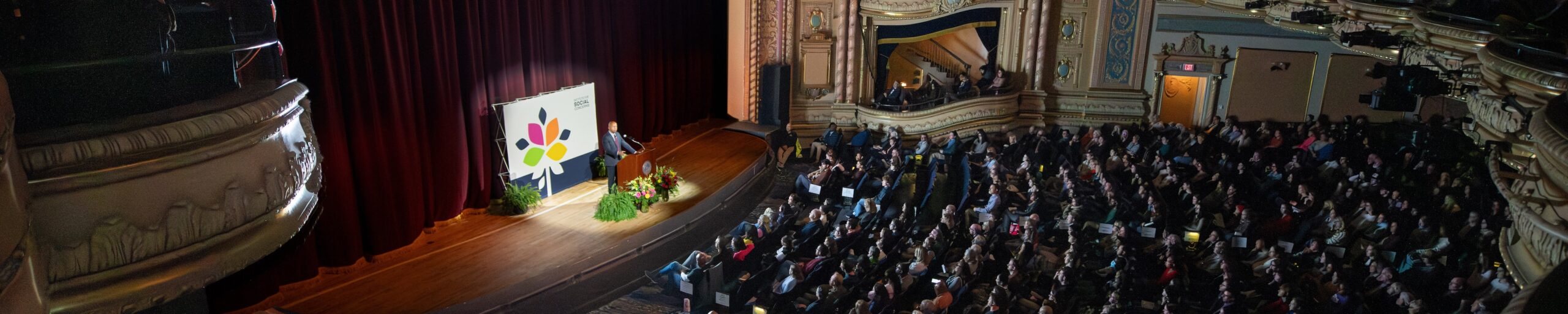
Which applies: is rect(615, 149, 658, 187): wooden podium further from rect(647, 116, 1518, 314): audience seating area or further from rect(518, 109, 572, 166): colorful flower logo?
rect(647, 116, 1518, 314): audience seating area

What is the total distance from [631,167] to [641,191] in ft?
1.55

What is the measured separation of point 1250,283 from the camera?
7551 mm

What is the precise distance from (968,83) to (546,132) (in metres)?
7.05

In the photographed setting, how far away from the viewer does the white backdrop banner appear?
32.8ft

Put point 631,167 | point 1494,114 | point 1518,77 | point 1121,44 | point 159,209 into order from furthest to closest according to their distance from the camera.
→ point 1121,44
point 631,167
point 1494,114
point 1518,77
point 159,209

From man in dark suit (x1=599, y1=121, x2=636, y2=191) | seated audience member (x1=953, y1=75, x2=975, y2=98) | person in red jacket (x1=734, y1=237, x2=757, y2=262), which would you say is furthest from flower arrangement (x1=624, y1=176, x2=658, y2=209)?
seated audience member (x1=953, y1=75, x2=975, y2=98)

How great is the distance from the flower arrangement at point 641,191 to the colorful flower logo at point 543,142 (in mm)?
1051

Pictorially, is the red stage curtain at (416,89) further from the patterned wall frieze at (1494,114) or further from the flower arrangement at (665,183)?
the patterned wall frieze at (1494,114)

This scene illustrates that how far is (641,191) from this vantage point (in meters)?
9.91

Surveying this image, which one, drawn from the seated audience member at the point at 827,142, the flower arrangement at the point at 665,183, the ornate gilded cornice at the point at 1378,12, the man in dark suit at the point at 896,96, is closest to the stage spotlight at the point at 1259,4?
the ornate gilded cornice at the point at 1378,12

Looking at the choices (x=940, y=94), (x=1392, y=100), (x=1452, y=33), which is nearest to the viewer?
(x=1452, y=33)

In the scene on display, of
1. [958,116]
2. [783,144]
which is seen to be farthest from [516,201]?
[958,116]

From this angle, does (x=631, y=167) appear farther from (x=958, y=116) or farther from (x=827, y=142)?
(x=958, y=116)

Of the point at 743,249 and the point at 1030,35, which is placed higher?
the point at 1030,35
